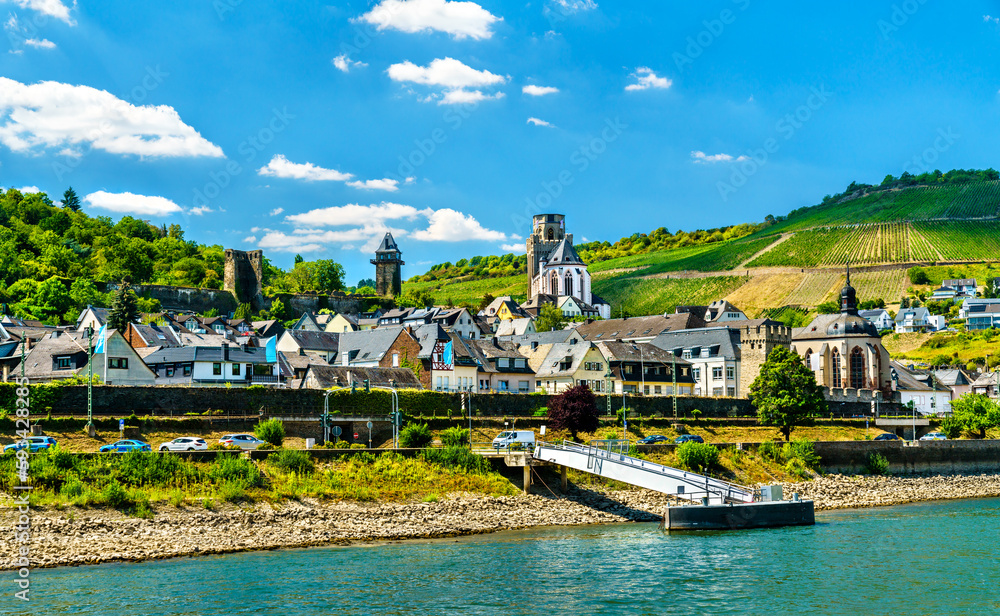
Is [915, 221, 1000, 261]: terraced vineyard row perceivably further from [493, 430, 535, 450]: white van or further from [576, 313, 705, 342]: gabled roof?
[493, 430, 535, 450]: white van

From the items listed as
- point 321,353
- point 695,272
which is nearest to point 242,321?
point 321,353

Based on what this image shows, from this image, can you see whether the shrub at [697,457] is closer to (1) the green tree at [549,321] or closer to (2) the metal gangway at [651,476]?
(2) the metal gangway at [651,476]

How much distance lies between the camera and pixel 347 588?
92.0 ft

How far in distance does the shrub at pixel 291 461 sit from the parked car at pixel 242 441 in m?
4.84

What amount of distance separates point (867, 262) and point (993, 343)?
174ft

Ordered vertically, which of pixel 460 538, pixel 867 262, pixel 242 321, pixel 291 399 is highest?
pixel 867 262

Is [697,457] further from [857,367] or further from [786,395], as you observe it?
[857,367]

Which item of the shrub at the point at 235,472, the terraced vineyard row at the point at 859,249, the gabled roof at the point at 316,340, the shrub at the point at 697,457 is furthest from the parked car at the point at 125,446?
the terraced vineyard row at the point at 859,249

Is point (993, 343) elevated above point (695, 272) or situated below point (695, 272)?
below

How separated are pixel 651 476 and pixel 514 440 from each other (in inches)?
387

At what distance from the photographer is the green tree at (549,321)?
123 meters

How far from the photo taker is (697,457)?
5088 cm

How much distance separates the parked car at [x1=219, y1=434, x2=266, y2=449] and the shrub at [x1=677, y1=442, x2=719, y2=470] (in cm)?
2165

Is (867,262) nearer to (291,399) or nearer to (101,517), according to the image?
(291,399)
